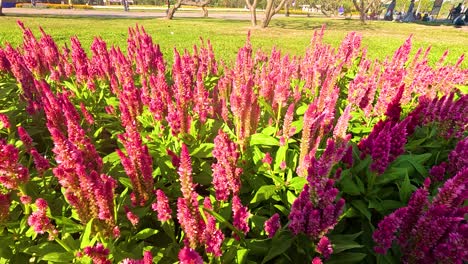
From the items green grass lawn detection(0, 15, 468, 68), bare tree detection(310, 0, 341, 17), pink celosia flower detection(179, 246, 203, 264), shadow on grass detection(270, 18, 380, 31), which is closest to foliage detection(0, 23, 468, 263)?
pink celosia flower detection(179, 246, 203, 264)

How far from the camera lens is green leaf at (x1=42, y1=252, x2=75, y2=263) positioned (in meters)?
1.82

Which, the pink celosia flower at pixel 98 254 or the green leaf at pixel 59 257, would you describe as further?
the green leaf at pixel 59 257

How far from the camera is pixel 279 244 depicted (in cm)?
206

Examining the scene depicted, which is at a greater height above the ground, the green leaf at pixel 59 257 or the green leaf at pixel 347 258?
the green leaf at pixel 59 257

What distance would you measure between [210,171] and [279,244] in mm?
1021

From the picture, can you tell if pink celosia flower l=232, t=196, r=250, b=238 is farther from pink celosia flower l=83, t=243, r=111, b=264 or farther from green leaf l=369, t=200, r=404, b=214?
green leaf l=369, t=200, r=404, b=214

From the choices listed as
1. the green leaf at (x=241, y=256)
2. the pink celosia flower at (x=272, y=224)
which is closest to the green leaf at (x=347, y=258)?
the pink celosia flower at (x=272, y=224)

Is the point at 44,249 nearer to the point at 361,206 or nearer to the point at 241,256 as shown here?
the point at 241,256

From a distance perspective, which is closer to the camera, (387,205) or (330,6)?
(387,205)

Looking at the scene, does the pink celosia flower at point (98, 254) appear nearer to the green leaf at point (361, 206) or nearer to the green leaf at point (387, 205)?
the green leaf at point (361, 206)

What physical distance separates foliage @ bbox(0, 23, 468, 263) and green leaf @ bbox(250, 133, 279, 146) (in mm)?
15

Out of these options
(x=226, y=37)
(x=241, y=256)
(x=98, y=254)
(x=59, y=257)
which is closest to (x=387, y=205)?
(x=241, y=256)

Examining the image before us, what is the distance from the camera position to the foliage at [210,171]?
182 centimetres

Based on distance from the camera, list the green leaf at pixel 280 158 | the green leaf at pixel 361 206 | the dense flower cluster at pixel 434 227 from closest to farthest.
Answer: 1. the dense flower cluster at pixel 434 227
2. the green leaf at pixel 361 206
3. the green leaf at pixel 280 158
